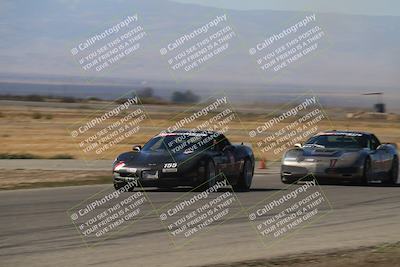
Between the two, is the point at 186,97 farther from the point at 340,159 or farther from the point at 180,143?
the point at 180,143

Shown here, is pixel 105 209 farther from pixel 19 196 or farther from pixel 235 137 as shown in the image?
pixel 235 137

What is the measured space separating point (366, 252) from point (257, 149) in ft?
94.2

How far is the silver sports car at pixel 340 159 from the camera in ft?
69.5

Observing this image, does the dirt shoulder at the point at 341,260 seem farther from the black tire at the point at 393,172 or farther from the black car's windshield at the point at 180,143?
the black tire at the point at 393,172

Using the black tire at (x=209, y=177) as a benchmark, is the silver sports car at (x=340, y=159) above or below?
below

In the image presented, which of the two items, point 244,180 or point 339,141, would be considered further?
point 339,141

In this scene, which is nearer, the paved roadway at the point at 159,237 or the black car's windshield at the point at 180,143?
the paved roadway at the point at 159,237

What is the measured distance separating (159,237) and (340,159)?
32.3ft

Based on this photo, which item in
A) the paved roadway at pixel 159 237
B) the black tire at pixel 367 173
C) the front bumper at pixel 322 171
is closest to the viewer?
the paved roadway at pixel 159 237

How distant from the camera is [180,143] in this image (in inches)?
765

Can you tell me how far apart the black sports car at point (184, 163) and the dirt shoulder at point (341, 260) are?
311 inches

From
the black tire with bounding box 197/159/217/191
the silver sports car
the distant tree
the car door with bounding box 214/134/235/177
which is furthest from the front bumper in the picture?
the distant tree

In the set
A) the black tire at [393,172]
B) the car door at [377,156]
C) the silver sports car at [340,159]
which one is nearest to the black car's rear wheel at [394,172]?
the black tire at [393,172]

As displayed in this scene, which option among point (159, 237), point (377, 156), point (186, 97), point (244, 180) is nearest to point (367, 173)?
point (377, 156)
